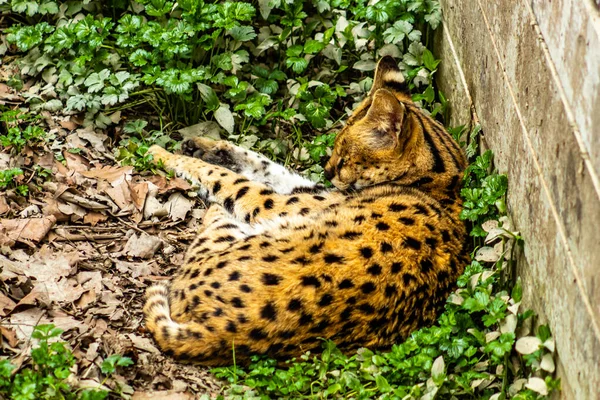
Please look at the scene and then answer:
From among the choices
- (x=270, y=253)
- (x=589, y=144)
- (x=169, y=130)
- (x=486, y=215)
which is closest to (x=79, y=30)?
(x=169, y=130)

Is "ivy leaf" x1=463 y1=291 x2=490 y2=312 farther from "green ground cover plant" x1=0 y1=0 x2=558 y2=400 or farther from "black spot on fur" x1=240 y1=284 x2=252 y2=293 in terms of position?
"black spot on fur" x1=240 y1=284 x2=252 y2=293

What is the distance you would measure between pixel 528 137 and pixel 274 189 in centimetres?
224

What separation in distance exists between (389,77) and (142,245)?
1930 mm

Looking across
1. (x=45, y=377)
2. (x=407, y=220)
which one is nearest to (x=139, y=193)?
(x=407, y=220)

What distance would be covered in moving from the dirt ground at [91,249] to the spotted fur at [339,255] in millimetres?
192

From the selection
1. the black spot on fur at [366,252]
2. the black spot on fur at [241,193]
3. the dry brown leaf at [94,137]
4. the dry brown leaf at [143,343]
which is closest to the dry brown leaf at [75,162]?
the dry brown leaf at [94,137]

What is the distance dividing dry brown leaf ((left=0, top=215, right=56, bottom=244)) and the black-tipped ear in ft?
7.31

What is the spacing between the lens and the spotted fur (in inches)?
185

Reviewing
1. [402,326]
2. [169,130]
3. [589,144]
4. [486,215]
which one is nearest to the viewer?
[589,144]

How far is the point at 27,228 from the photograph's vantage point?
18.2 feet

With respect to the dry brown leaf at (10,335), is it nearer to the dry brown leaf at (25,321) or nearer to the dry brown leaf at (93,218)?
the dry brown leaf at (25,321)

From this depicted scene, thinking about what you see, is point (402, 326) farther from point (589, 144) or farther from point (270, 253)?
point (589, 144)

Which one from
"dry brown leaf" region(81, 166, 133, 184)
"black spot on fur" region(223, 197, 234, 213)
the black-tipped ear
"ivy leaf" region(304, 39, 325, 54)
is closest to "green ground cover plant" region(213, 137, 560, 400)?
the black-tipped ear

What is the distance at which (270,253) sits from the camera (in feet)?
16.5
